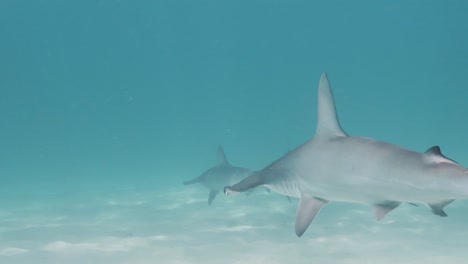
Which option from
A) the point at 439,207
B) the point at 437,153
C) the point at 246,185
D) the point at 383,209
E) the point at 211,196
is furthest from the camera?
the point at 211,196

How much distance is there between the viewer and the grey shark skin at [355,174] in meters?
2.75

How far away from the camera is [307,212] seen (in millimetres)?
3912

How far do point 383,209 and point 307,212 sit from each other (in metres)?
0.84

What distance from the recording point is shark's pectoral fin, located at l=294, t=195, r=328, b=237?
3871 mm

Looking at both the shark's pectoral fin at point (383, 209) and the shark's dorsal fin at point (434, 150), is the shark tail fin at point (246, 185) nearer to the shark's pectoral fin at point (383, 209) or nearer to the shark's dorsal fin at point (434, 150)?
the shark's pectoral fin at point (383, 209)

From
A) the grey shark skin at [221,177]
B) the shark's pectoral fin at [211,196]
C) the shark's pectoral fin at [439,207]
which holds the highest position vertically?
the grey shark skin at [221,177]

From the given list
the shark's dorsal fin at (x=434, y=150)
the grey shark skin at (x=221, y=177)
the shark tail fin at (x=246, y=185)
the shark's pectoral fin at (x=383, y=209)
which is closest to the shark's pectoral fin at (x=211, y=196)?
the grey shark skin at (x=221, y=177)

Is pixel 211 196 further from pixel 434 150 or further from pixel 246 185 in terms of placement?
pixel 434 150

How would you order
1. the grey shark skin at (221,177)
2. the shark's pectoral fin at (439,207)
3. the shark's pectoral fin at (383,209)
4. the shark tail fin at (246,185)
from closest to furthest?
the shark's pectoral fin at (439,207) → the shark's pectoral fin at (383,209) → the shark tail fin at (246,185) → the grey shark skin at (221,177)

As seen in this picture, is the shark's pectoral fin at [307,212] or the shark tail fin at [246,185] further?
the shark tail fin at [246,185]

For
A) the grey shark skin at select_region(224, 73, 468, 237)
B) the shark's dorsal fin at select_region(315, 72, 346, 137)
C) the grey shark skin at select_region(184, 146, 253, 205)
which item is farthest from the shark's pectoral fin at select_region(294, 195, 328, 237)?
the grey shark skin at select_region(184, 146, 253, 205)

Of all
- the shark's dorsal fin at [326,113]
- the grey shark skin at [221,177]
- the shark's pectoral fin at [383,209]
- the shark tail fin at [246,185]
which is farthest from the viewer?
the grey shark skin at [221,177]

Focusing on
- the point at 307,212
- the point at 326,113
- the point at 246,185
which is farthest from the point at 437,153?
the point at 246,185

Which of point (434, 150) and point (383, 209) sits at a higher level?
point (434, 150)
